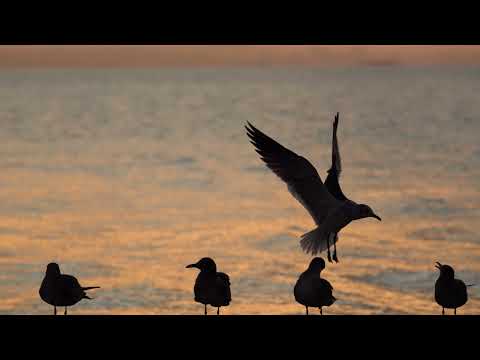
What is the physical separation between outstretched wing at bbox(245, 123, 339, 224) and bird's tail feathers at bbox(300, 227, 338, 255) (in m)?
0.17

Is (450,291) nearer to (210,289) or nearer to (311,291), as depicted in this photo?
(311,291)

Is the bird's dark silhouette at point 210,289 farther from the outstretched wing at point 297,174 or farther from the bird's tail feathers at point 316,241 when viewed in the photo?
the outstretched wing at point 297,174

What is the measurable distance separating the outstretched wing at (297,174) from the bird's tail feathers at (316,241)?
6.7 inches

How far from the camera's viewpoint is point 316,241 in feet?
22.0

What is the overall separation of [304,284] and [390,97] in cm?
4914

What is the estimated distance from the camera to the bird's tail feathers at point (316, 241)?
6.62 meters

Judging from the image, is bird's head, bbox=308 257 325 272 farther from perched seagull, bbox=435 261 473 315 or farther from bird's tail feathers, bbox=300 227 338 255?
perched seagull, bbox=435 261 473 315

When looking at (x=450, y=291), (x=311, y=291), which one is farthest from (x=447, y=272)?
(x=311, y=291)

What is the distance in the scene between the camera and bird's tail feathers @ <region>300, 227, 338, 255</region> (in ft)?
21.7

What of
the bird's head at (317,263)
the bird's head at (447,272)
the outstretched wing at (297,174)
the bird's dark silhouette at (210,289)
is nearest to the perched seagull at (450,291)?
the bird's head at (447,272)

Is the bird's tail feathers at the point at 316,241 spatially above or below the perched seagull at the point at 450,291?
above

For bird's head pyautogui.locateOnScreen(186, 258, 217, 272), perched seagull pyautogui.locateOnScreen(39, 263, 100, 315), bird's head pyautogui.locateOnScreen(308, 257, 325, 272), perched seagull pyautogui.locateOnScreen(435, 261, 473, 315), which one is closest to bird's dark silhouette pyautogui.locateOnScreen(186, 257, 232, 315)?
bird's head pyautogui.locateOnScreen(186, 258, 217, 272)

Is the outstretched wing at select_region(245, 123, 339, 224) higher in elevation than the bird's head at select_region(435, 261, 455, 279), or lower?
higher
